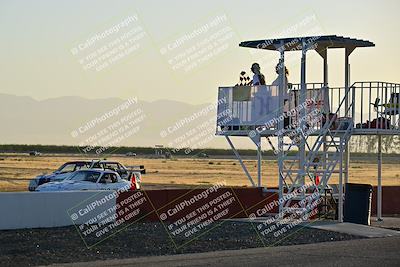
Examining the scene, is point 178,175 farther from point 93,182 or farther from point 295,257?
point 295,257

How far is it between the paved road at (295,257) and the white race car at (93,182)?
12.9 meters

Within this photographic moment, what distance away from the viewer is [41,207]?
66.7 ft

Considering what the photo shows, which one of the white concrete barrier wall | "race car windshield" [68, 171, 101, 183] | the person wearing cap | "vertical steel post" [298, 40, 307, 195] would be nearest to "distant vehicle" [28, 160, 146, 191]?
"race car windshield" [68, 171, 101, 183]

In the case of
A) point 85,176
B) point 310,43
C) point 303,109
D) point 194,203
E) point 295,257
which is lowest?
point 85,176

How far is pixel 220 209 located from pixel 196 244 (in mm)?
5138

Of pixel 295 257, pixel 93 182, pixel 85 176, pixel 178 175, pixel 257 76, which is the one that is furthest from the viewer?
pixel 178 175

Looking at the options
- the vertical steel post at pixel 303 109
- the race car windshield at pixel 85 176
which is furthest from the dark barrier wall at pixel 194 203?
the race car windshield at pixel 85 176

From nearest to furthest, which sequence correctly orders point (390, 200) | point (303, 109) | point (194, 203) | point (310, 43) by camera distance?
point (194, 203)
point (310, 43)
point (303, 109)
point (390, 200)

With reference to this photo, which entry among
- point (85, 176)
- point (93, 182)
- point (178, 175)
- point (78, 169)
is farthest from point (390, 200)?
point (178, 175)

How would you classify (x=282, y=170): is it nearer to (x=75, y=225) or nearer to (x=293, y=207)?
(x=293, y=207)

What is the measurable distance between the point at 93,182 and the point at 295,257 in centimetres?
1528

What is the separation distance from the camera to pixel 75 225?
20.9 m

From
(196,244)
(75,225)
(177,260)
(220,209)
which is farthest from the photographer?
(220,209)

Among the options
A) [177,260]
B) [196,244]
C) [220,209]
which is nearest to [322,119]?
[220,209]
